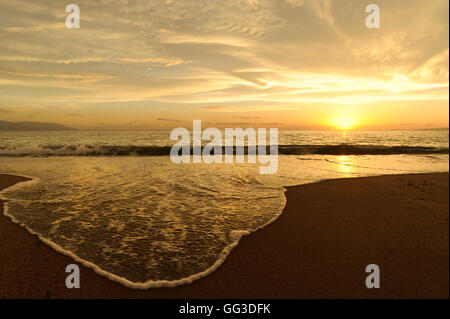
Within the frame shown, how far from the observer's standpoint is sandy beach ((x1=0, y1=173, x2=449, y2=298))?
10.1 ft

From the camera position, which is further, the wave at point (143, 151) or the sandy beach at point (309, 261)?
the wave at point (143, 151)

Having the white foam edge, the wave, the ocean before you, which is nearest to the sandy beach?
the white foam edge

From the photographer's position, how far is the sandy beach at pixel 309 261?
121 inches

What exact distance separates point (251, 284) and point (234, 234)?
141 centimetres

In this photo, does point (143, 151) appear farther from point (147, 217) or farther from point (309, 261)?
point (309, 261)

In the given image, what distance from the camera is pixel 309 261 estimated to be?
3.67m

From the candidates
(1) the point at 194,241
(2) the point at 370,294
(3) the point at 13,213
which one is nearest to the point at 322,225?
(2) the point at 370,294

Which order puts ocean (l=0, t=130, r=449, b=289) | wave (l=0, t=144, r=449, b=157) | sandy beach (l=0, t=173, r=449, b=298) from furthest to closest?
1. wave (l=0, t=144, r=449, b=157)
2. ocean (l=0, t=130, r=449, b=289)
3. sandy beach (l=0, t=173, r=449, b=298)

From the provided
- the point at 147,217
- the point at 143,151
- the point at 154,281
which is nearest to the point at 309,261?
the point at 154,281

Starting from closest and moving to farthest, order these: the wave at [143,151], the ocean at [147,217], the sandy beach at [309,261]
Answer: the sandy beach at [309,261], the ocean at [147,217], the wave at [143,151]

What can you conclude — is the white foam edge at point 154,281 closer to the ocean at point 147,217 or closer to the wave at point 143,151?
the ocean at point 147,217

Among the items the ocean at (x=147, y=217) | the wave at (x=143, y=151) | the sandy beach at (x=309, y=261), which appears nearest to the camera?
the sandy beach at (x=309, y=261)

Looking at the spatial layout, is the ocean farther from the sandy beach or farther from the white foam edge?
the sandy beach

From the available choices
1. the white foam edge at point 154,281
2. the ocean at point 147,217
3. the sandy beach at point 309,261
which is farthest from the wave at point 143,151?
the white foam edge at point 154,281
